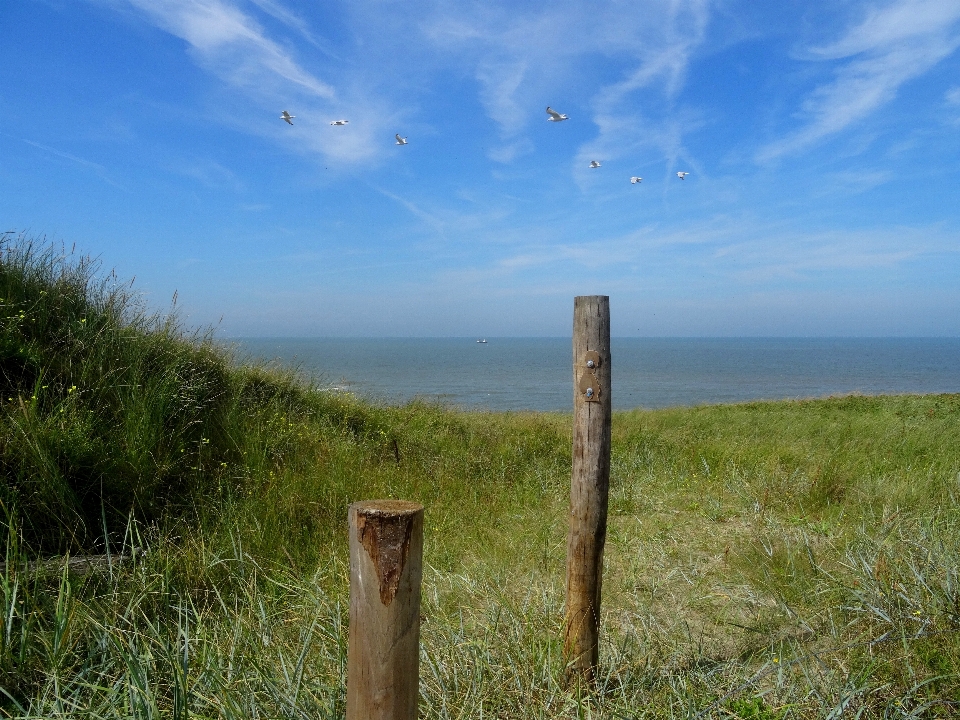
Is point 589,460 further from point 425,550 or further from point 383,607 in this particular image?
point 425,550

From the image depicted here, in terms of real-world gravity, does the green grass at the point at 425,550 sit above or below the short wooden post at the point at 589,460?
below

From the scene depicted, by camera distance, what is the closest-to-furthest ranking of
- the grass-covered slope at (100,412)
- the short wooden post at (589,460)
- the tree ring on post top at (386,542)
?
1. the tree ring on post top at (386,542)
2. the short wooden post at (589,460)
3. the grass-covered slope at (100,412)

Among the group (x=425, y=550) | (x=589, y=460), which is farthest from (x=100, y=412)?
(x=589, y=460)

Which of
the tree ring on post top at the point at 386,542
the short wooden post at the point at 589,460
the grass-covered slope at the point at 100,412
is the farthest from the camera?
the grass-covered slope at the point at 100,412

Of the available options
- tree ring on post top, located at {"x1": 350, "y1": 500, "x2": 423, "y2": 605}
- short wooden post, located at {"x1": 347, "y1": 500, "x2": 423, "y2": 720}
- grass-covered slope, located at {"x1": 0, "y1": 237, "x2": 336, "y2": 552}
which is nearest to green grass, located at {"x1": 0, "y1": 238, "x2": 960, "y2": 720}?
grass-covered slope, located at {"x1": 0, "y1": 237, "x2": 336, "y2": 552}

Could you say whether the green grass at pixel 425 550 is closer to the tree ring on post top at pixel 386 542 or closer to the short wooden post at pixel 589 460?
the short wooden post at pixel 589 460

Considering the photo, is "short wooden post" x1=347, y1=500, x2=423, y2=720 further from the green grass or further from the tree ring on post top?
the green grass

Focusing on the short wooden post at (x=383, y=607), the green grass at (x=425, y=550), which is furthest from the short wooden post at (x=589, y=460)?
the short wooden post at (x=383, y=607)

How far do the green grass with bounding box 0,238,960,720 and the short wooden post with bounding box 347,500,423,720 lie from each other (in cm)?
95

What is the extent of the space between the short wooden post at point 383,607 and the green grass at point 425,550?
0.95m

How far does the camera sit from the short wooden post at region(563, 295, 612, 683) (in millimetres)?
3377

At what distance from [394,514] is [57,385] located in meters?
5.87

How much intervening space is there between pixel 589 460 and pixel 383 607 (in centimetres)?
179

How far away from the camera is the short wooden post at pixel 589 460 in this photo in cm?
338
